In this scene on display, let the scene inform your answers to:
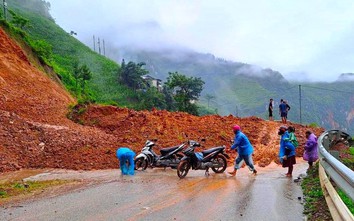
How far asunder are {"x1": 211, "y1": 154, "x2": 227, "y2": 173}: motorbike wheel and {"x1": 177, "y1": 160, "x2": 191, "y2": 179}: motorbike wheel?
1.35 metres

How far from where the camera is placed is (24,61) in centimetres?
2797

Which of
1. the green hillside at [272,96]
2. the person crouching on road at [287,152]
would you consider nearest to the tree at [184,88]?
the person crouching on road at [287,152]

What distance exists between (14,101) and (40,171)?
8355mm

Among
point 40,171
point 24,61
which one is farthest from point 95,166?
point 24,61

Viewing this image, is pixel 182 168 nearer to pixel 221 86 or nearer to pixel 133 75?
pixel 133 75

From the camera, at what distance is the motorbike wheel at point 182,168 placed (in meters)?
11.7

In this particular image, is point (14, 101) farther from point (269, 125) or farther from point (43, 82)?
point (269, 125)

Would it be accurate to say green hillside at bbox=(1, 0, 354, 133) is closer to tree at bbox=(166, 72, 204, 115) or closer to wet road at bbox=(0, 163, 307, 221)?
tree at bbox=(166, 72, 204, 115)

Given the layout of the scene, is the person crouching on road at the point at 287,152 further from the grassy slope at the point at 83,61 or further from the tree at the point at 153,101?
the grassy slope at the point at 83,61

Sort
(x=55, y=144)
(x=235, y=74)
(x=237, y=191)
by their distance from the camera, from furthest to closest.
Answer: (x=235, y=74), (x=55, y=144), (x=237, y=191)

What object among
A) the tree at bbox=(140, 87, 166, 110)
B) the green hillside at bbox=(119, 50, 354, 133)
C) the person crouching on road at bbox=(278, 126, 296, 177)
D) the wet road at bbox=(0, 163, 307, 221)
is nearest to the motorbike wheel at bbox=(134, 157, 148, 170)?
the wet road at bbox=(0, 163, 307, 221)

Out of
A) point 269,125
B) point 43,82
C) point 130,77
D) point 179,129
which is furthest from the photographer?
point 130,77

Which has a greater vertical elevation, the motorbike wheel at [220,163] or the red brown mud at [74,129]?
the red brown mud at [74,129]

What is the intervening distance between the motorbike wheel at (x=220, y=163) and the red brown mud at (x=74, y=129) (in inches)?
152
